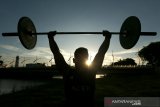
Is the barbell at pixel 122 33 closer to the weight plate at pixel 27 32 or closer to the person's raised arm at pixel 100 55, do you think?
the weight plate at pixel 27 32

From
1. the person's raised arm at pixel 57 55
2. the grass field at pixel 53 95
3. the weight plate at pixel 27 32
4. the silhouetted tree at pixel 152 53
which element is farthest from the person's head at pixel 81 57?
the silhouetted tree at pixel 152 53

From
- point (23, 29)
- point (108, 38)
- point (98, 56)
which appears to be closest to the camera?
point (98, 56)

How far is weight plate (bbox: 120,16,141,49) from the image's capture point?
6.71m

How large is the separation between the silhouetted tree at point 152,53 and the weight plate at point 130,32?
116m

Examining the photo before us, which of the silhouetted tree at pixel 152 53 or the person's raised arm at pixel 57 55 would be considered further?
the silhouetted tree at pixel 152 53

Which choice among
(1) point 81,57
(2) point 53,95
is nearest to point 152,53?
(2) point 53,95

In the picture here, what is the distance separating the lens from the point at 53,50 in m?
4.97

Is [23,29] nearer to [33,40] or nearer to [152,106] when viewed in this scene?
[33,40]

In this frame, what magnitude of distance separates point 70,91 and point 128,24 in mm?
3186

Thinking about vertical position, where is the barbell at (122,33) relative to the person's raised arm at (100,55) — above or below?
above

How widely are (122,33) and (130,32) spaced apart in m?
0.19

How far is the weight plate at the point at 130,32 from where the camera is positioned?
22.0 ft

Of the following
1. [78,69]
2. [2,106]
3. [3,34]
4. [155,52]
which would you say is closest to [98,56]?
[78,69]

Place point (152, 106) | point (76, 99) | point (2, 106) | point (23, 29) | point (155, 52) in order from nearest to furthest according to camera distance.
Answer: point (76, 99) < point (23, 29) < point (152, 106) < point (2, 106) < point (155, 52)
